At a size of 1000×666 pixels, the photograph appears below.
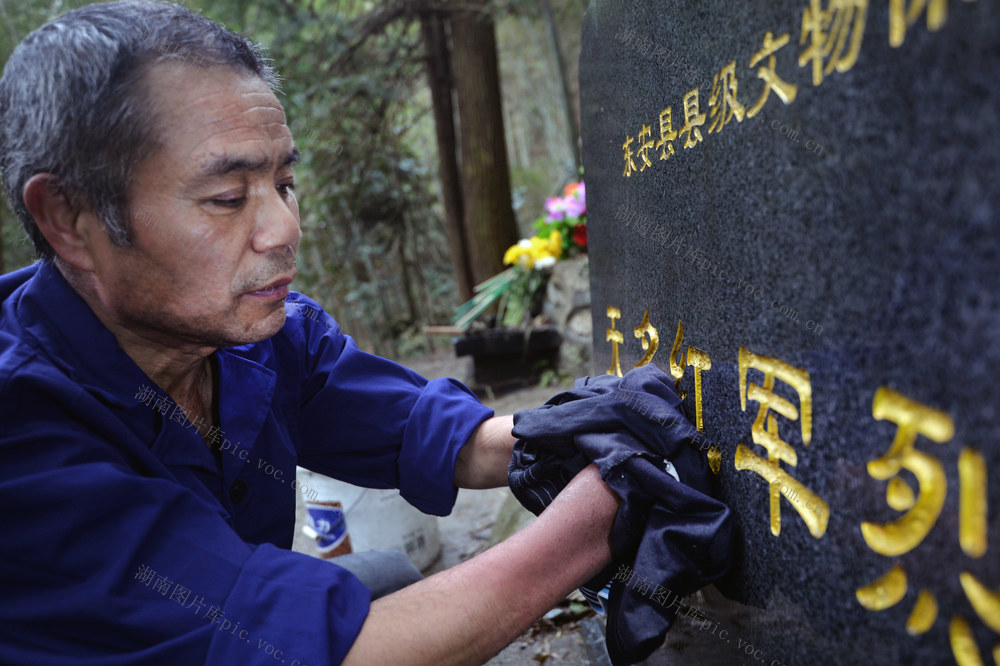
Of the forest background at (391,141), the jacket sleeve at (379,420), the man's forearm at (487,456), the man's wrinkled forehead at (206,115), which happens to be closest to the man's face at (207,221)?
the man's wrinkled forehead at (206,115)

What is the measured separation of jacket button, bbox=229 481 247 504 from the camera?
1618 millimetres

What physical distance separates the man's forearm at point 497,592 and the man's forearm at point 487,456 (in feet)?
1.28

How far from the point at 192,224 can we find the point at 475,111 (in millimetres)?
5462

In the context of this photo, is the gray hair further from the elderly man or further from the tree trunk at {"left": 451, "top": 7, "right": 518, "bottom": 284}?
the tree trunk at {"left": 451, "top": 7, "right": 518, "bottom": 284}

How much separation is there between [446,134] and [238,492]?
6.08 metres

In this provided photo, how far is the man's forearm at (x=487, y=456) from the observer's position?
165cm

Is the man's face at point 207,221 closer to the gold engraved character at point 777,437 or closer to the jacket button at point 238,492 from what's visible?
the jacket button at point 238,492

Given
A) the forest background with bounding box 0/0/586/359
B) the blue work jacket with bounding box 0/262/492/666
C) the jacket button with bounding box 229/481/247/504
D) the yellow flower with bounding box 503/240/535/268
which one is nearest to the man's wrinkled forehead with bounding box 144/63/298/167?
the blue work jacket with bounding box 0/262/492/666

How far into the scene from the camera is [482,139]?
6457mm

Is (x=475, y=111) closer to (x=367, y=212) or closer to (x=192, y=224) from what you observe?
(x=367, y=212)

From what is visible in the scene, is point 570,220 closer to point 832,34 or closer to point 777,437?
point 777,437

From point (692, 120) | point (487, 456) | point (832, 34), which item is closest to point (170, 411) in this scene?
point (487, 456)

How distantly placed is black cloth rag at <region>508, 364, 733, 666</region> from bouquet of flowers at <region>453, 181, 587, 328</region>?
3563 millimetres

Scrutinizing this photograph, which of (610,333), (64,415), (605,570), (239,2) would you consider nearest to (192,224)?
(64,415)
